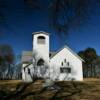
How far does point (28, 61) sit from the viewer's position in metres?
34.2

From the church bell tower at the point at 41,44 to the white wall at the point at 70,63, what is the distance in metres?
1.39

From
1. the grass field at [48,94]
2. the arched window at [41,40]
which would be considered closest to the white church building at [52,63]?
the arched window at [41,40]

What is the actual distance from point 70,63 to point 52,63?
281 centimetres

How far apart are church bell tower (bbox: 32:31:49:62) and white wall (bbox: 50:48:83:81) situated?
4.55ft

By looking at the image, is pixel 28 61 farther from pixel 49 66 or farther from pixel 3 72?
pixel 3 72

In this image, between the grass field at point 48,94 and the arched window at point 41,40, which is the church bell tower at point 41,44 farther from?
the grass field at point 48,94

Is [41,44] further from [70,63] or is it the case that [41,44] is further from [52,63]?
[70,63]

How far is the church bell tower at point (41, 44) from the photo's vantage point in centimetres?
3259

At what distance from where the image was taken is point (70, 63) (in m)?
33.2

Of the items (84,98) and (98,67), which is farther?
(98,67)

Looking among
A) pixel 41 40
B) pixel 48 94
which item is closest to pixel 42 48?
pixel 41 40

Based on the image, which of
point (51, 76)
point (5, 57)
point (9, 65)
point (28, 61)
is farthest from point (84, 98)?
point (9, 65)

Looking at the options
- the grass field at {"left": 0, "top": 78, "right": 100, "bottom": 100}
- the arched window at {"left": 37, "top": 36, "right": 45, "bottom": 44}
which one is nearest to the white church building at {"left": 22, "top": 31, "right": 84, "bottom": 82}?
the arched window at {"left": 37, "top": 36, "right": 45, "bottom": 44}

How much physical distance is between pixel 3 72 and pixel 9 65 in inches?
118
